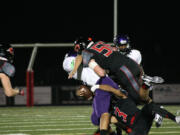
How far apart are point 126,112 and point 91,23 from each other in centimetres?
3428

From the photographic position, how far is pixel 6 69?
5.96 metres

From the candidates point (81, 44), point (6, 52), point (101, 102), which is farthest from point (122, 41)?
point (6, 52)

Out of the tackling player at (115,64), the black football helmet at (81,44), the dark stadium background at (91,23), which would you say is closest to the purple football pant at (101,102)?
the tackling player at (115,64)

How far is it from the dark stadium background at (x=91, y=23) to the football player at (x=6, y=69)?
96.4ft

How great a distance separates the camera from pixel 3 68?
5961 mm

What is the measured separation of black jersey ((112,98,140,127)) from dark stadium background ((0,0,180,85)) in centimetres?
2975

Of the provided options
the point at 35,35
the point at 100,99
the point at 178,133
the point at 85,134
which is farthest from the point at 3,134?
the point at 35,35

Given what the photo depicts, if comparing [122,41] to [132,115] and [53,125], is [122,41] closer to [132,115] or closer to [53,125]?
[132,115]

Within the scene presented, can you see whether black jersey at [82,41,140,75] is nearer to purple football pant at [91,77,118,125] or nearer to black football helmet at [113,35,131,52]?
purple football pant at [91,77,118,125]

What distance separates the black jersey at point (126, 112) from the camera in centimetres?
576

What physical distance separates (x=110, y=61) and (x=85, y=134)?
4.76ft

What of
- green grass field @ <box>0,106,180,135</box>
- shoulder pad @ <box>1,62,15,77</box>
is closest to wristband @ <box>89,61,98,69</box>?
shoulder pad @ <box>1,62,15,77</box>

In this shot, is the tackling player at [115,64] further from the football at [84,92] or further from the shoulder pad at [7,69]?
the shoulder pad at [7,69]

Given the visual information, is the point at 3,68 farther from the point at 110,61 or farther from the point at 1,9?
the point at 1,9
